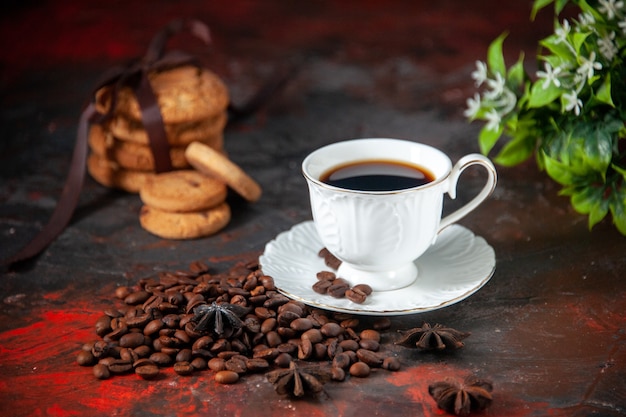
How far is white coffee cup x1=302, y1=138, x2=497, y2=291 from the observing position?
5.65ft

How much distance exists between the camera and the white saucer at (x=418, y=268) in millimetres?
Answer: 1719

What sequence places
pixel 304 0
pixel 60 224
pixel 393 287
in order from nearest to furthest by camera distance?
pixel 393 287, pixel 60 224, pixel 304 0

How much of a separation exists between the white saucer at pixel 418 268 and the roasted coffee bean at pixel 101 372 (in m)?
0.40

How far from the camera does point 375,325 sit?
1.74 m

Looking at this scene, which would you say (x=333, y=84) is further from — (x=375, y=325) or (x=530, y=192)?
(x=375, y=325)

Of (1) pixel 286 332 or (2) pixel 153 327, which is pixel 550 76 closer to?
(1) pixel 286 332

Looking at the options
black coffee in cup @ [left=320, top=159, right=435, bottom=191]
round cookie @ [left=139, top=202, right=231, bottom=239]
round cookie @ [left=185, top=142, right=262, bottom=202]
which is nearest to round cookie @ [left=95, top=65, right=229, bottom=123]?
round cookie @ [left=185, top=142, right=262, bottom=202]

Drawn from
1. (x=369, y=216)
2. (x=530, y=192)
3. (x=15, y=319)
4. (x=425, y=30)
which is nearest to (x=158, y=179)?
(x=15, y=319)

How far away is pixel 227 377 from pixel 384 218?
47cm

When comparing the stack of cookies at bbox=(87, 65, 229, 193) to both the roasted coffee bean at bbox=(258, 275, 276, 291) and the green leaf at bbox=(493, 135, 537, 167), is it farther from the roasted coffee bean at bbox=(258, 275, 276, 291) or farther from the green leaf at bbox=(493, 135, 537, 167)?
the green leaf at bbox=(493, 135, 537, 167)

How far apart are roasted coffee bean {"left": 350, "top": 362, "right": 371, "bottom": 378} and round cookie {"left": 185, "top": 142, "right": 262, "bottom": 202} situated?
850 millimetres

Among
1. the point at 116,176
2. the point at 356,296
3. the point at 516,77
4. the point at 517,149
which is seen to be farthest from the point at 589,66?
the point at 116,176

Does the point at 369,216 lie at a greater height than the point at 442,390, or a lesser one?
greater

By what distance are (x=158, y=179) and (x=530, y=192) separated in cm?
108
